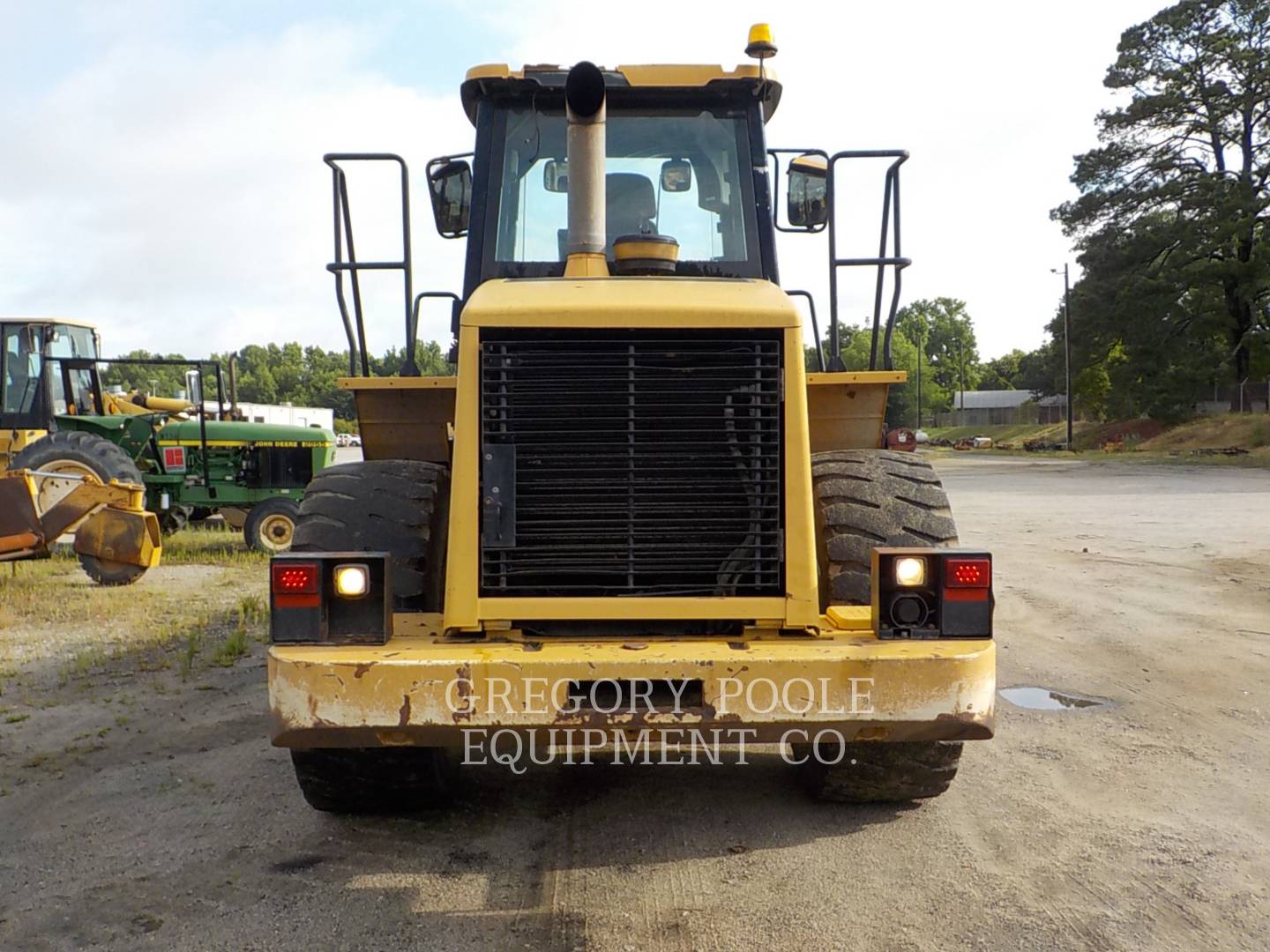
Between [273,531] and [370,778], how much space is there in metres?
9.97

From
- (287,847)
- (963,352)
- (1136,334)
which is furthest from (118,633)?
(963,352)

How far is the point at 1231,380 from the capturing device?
39.7 m

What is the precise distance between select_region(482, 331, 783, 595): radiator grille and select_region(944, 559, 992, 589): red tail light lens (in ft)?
1.79

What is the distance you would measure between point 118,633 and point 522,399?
5.71 metres

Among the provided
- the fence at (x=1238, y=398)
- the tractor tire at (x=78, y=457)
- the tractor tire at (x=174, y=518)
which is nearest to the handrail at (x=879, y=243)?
the tractor tire at (x=78, y=457)

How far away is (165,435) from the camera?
14266mm

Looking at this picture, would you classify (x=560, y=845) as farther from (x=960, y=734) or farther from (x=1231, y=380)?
(x=1231, y=380)

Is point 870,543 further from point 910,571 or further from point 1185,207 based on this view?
point 1185,207

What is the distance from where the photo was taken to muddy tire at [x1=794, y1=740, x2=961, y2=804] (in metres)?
3.96

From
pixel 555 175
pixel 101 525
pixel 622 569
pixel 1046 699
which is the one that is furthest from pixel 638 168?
pixel 101 525

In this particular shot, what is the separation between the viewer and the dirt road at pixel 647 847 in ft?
10.4

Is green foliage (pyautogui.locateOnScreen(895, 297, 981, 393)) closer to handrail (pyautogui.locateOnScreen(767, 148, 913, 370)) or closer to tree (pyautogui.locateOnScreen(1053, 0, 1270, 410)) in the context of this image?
tree (pyautogui.locateOnScreen(1053, 0, 1270, 410))

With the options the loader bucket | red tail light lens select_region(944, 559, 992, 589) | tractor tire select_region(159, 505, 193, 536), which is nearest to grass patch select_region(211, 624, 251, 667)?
the loader bucket

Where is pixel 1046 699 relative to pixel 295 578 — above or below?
below
